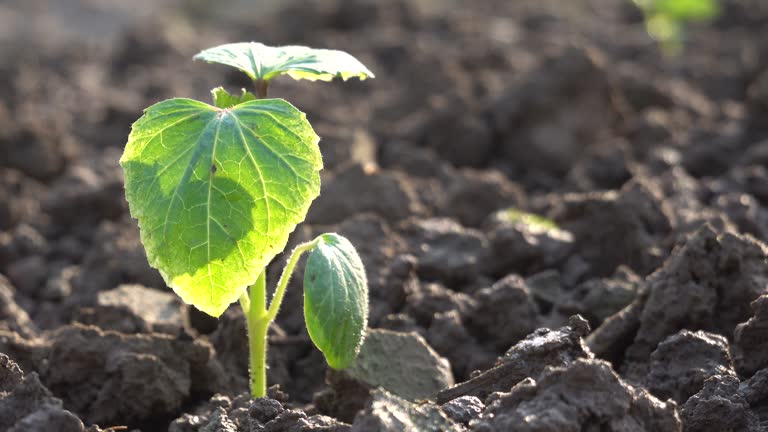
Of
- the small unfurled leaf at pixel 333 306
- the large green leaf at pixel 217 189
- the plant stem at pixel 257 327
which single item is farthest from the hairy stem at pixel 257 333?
the small unfurled leaf at pixel 333 306

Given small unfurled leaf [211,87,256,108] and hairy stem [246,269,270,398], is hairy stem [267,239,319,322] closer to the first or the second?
hairy stem [246,269,270,398]

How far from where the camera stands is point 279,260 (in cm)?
387

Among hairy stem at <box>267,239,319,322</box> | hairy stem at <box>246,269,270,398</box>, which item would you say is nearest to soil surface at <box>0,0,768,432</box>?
hairy stem at <box>246,269,270,398</box>

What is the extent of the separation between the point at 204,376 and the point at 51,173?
290 cm

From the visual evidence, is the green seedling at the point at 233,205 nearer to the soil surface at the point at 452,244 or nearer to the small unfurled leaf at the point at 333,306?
the small unfurled leaf at the point at 333,306

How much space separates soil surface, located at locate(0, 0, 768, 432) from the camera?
8.32ft

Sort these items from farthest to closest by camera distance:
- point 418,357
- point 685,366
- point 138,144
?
point 418,357 < point 685,366 < point 138,144

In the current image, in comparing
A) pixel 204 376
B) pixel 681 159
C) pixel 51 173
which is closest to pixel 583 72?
pixel 681 159

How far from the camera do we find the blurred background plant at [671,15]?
7.25 meters

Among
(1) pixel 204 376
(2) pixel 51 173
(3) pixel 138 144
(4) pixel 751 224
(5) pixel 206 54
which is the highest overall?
(5) pixel 206 54

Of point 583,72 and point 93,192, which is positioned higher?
point 583,72

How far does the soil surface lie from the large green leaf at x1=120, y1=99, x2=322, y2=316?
0.36m

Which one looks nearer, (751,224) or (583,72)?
(751,224)

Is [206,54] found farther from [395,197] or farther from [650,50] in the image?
[650,50]
